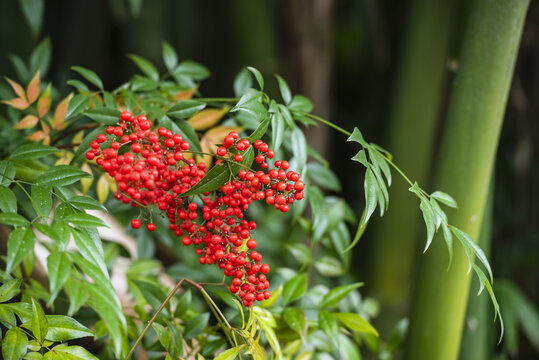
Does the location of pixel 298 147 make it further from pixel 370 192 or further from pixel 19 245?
pixel 19 245

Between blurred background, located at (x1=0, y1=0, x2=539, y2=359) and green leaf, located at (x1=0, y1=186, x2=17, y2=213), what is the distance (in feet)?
0.99

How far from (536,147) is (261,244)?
2.64 ft

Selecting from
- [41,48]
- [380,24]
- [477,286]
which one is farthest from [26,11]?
[380,24]

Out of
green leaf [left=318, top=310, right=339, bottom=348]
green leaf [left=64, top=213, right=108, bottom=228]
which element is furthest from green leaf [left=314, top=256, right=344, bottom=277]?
green leaf [left=64, top=213, right=108, bottom=228]

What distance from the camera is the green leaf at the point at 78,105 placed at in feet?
1.53

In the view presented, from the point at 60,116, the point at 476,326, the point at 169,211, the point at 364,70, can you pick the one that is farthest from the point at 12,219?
the point at 364,70

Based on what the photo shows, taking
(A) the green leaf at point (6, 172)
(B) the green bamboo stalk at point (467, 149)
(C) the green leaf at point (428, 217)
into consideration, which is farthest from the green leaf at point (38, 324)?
(B) the green bamboo stalk at point (467, 149)

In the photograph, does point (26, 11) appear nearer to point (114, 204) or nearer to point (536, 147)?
point (114, 204)

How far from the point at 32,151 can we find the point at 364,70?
1.22 metres

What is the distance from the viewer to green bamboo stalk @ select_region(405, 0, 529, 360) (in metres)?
0.56

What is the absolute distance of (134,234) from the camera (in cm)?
68

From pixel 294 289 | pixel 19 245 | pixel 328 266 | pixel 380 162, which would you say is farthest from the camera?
pixel 328 266

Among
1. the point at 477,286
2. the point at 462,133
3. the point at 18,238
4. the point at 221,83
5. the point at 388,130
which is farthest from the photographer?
the point at 221,83

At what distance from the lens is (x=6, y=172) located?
1.38 ft
